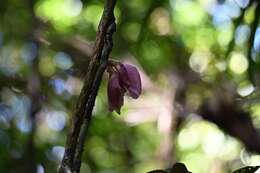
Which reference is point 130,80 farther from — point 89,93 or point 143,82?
point 143,82

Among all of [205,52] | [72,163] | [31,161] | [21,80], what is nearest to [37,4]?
[21,80]

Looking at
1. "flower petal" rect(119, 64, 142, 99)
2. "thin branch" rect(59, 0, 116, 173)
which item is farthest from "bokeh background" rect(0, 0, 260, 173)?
"thin branch" rect(59, 0, 116, 173)

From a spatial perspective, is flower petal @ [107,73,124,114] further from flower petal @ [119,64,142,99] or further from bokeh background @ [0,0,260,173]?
bokeh background @ [0,0,260,173]

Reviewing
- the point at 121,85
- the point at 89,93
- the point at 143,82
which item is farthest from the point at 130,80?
the point at 143,82

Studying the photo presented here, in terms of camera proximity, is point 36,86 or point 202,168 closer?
point 36,86

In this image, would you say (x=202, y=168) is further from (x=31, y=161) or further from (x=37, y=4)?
(x=31, y=161)

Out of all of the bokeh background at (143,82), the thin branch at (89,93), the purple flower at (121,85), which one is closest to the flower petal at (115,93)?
the purple flower at (121,85)

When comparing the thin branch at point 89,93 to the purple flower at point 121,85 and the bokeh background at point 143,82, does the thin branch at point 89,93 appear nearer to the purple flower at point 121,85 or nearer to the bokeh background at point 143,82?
the purple flower at point 121,85
